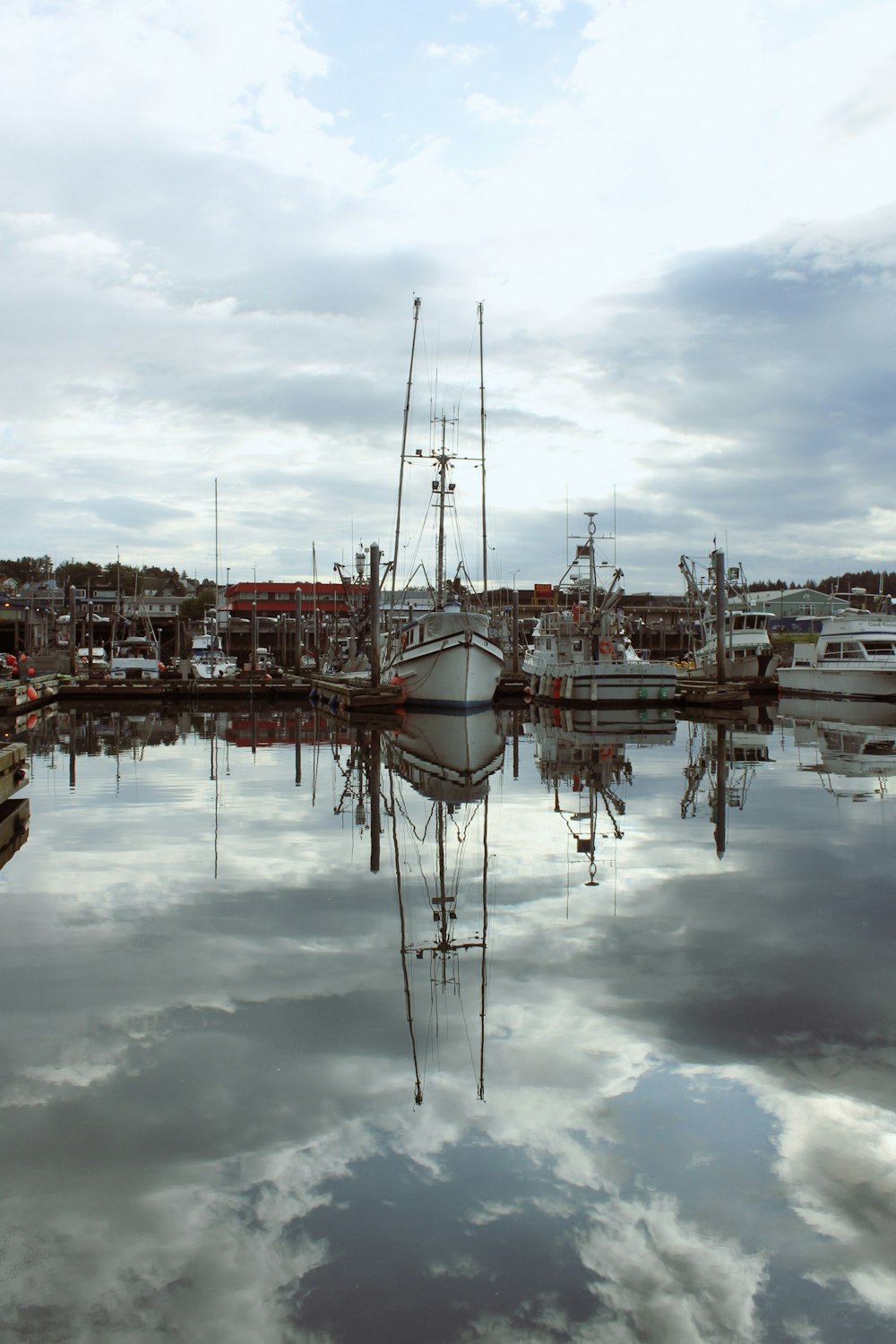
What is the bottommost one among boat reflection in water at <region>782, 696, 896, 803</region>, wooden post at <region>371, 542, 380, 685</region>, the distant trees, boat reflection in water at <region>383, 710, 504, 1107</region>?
boat reflection in water at <region>782, 696, 896, 803</region>

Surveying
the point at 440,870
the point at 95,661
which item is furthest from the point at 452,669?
the point at 95,661

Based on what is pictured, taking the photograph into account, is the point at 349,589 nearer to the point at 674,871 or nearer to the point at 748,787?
the point at 748,787

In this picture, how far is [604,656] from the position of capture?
44719 millimetres

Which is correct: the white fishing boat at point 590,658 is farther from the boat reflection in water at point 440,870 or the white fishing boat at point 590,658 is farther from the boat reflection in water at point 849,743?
the boat reflection in water at point 440,870

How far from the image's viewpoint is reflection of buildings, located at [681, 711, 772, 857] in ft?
52.9

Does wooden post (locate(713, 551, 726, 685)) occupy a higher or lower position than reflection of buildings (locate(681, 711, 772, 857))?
higher

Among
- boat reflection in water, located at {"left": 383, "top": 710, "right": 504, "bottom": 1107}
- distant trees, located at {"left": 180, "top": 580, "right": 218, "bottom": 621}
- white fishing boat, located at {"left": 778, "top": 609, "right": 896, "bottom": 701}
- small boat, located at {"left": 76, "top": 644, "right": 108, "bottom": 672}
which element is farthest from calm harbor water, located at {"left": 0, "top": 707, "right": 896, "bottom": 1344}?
distant trees, located at {"left": 180, "top": 580, "right": 218, "bottom": 621}

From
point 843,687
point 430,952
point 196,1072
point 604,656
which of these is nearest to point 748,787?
point 430,952

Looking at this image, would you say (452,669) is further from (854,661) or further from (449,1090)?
(449,1090)

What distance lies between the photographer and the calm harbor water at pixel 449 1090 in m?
4.06

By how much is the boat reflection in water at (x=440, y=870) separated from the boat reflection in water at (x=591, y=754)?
116 centimetres

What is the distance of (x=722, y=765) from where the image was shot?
71.7 feet

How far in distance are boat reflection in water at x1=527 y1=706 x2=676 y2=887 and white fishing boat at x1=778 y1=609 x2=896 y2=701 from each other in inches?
362

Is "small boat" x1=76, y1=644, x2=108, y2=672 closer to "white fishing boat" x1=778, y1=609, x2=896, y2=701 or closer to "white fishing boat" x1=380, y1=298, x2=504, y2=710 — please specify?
"white fishing boat" x1=380, y1=298, x2=504, y2=710
